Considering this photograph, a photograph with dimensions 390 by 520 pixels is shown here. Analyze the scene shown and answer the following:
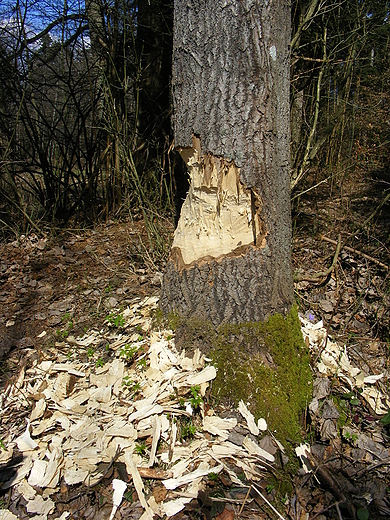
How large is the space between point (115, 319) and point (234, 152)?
161 cm

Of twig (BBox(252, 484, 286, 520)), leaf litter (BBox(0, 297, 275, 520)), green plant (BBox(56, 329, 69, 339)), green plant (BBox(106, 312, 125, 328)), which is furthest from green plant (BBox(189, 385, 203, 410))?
green plant (BBox(56, 329, 69, 339))

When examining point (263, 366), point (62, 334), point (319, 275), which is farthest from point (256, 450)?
point (319, 275)

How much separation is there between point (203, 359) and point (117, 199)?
378 centimetres

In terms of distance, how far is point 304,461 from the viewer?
1.99 m

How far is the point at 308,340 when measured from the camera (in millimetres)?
2586

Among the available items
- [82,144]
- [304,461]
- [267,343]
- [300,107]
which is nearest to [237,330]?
[267,343]

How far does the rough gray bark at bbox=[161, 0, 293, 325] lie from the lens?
207 centimetres

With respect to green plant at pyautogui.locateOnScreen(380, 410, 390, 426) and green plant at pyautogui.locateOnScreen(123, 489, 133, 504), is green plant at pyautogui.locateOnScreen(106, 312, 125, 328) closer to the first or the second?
green plant at pyautogui.locateOnScreen(123, 489, 133, 504)

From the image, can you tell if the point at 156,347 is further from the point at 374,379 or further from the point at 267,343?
the point at 374,379

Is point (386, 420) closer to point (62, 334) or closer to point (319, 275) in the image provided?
point (319, 275)

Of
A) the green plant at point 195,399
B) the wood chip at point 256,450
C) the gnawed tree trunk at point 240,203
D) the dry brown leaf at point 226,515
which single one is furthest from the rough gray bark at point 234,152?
the dry brown leaf at point 226,515

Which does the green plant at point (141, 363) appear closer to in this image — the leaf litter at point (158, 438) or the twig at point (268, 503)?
the leaf litter at point (158, 438)

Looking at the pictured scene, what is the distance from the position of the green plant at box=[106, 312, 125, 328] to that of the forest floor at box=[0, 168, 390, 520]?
0.01 m

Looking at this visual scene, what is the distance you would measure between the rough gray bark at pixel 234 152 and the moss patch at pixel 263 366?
9 centimetres
